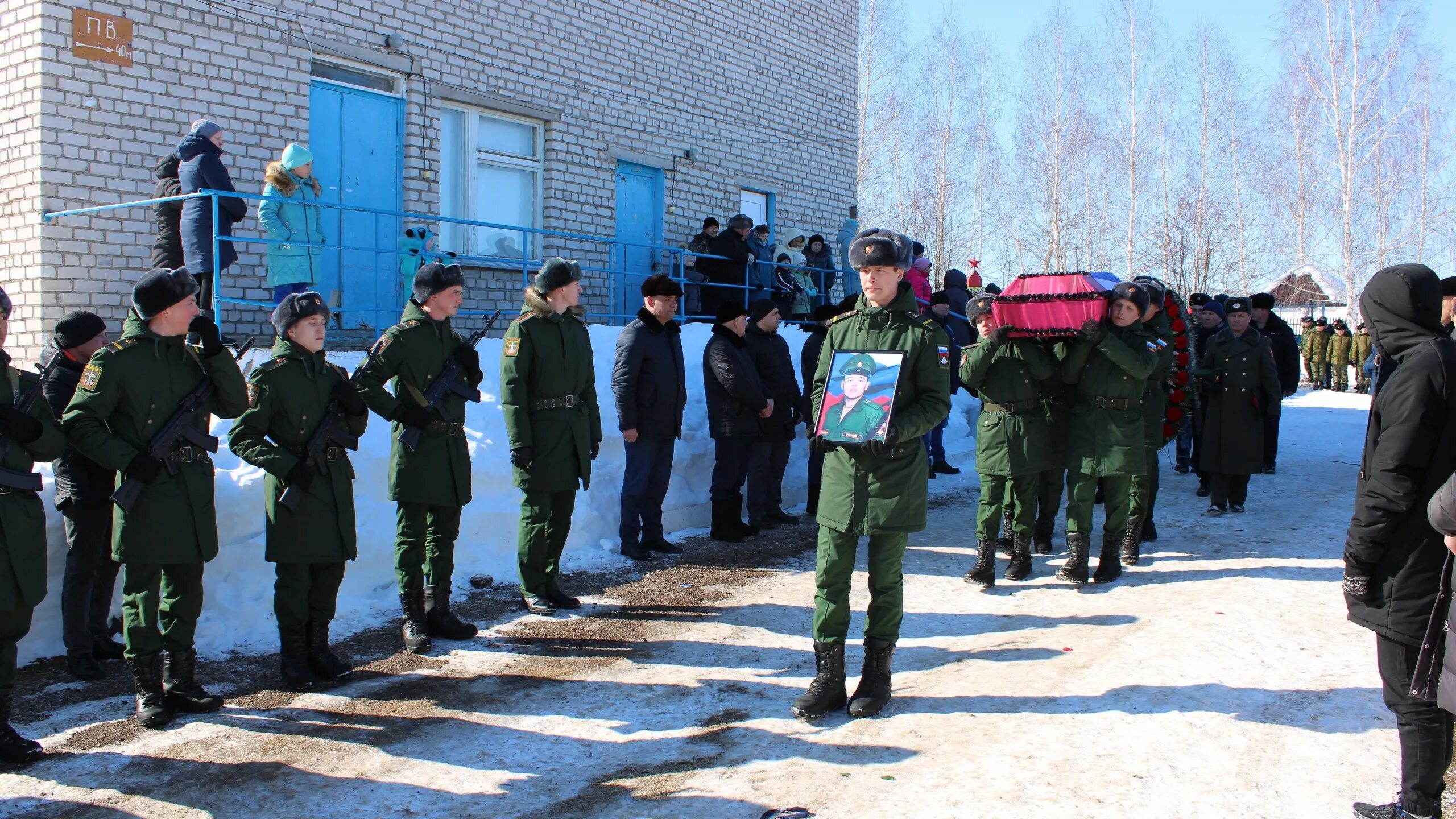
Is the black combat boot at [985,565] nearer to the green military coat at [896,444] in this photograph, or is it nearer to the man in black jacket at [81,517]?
the green military coat at [896,444]

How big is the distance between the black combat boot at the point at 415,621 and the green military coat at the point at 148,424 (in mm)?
1183

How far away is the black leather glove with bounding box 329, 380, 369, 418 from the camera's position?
4922 mm

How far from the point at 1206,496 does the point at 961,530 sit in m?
3.29

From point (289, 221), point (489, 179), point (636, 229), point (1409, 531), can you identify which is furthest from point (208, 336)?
point (636, 229)

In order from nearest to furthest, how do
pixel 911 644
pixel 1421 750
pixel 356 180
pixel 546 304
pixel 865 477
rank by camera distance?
pixel 1421 750, pixel 865 477, pixel 911 644, pixel 546 304, pixel 356 180

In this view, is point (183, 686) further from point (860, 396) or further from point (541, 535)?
point (860, 396)

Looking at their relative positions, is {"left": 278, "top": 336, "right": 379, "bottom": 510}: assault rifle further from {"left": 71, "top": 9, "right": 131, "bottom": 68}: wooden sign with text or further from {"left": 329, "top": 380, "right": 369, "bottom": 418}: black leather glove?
{"left": 71, "top": 9, "right": 131, "bottom": 68}: wooden sign with text

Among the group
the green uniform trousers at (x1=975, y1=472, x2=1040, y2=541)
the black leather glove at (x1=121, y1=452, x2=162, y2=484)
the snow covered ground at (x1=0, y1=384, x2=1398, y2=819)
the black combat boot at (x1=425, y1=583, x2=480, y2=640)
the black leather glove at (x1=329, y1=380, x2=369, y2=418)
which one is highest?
the black leather glove at (x1=329, y1=380, x2=369, y2=418)

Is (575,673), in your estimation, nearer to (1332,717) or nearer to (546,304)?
(546,304)

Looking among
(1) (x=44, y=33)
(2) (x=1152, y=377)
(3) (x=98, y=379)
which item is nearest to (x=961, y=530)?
(2) (x=1152, y=377)

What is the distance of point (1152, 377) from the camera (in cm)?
767

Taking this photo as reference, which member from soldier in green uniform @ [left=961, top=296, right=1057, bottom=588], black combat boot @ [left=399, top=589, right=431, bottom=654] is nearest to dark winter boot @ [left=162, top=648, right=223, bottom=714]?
black combat boot @ [left=399, top=589, right=431, bottom=654]

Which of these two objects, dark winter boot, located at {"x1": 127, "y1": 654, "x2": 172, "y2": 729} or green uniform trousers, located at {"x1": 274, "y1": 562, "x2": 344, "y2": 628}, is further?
green uniform trousers, located at {"x1": 274, "y1": 562, "x2": 344, "y2": 628}

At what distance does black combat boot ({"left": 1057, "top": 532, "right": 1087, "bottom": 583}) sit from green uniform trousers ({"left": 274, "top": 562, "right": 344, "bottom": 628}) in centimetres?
445
